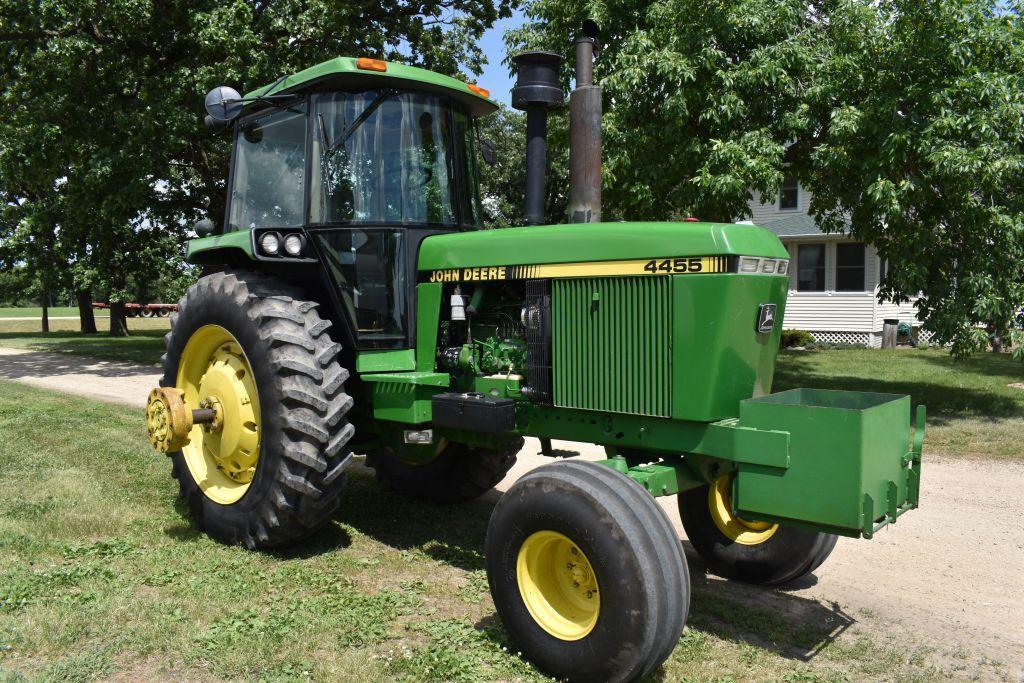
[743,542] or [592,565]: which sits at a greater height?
[592,565]

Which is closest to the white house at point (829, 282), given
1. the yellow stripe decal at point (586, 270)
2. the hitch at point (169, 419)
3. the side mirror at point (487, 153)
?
the side mirror at point (487, 153)

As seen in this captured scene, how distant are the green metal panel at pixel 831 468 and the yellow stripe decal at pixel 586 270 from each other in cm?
64

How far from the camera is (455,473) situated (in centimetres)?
578

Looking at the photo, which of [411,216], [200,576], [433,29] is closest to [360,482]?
[200,576]

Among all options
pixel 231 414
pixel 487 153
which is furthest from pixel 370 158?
pixel 231 414

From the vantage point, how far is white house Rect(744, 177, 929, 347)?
22.6 metres

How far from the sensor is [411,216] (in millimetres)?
4828

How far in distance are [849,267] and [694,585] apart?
2039cm

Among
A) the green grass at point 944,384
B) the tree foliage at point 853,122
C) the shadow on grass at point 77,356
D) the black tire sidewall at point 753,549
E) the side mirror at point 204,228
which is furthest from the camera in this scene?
the shadow on grass at point 77,356

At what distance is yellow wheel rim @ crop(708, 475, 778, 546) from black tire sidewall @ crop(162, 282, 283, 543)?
8.03 ft

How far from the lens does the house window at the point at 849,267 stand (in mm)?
22703

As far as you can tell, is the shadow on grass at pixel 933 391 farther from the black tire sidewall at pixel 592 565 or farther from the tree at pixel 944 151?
the black tire sidewall at pixel 592 565

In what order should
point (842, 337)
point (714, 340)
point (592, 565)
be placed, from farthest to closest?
point (842, 337) < point (714, 340) < point (592, 565)

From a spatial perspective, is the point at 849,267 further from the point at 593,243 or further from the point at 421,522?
the point at 593,243
